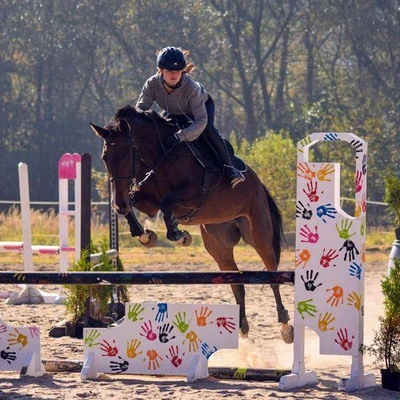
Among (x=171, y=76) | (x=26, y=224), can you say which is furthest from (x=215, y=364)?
(x=26, y=224)

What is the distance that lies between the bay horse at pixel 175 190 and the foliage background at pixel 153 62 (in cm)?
2119

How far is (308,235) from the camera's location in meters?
5.13

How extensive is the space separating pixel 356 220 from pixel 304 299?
51cm

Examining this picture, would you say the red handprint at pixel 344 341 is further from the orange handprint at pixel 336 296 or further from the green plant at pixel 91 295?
the green plant at pixel 91 295

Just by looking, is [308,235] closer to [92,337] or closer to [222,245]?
[92,337]

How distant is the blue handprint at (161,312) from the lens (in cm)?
531

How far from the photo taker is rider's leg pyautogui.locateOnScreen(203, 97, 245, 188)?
257 inches

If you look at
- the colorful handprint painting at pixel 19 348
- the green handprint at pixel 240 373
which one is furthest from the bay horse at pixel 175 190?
the green handprint at pixel 240 373

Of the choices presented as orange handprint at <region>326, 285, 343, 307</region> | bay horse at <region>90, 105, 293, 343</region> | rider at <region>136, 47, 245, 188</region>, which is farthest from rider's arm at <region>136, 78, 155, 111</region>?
orange handprint at <region>326, 285, 343, 307</region>

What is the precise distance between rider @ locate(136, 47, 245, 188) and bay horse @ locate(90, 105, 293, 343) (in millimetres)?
111

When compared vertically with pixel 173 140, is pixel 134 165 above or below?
below

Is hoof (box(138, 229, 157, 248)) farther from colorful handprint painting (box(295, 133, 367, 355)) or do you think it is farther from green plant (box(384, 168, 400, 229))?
green plant (box(384, 168, 400, 229))

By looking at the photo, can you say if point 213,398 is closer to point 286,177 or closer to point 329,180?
point 329,180

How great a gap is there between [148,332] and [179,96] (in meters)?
1.72
